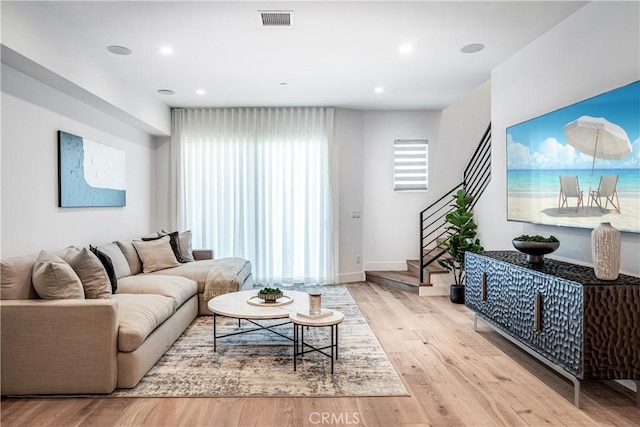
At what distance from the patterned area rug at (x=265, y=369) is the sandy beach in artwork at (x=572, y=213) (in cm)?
183

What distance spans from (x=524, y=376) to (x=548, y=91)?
95.9 inches

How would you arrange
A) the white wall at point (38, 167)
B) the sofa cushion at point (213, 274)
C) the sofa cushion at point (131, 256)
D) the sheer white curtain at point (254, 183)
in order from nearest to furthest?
A: the white wall at point (38, 167) < the sofa cushion at point (213, 274) < the sofa cushion at point (131, 256) < the sheer white curtain at point (254, 183)

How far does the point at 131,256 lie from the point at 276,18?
10.5ft

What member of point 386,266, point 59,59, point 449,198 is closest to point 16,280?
point 59,59

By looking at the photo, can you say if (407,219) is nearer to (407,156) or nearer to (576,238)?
(407,156)

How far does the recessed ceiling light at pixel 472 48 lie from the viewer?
3.90 m

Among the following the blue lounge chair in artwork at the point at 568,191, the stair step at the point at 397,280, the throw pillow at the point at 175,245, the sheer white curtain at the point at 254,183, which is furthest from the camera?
the sheer white curtain at the point at 254,183

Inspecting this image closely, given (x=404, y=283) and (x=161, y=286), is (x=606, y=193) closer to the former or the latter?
(x=404, y=283)

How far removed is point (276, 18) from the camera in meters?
3.31

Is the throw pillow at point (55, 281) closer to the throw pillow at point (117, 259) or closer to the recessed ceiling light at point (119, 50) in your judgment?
the throw pillow at point (117, 259)

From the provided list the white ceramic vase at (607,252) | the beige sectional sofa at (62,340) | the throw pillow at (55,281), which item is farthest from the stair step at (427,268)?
the throw pillow at (55,281)

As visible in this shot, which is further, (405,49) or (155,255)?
(155,255)

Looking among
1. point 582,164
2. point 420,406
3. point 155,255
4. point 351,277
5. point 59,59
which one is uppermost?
point 59,59

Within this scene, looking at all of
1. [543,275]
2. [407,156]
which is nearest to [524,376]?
[543,275]
